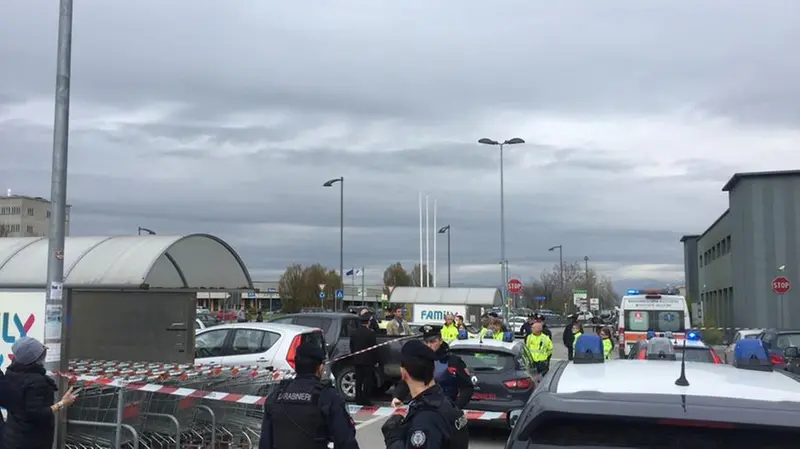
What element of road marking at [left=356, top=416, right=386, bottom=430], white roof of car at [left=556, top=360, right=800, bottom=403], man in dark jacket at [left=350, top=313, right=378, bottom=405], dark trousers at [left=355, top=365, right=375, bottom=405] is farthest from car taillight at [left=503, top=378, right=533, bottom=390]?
white roof of car at [left=556, top=360, right=800, bottom=403]

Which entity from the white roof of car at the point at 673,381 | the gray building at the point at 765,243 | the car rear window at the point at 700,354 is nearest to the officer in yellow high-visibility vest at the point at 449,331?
the car rear window at the point at 700,354

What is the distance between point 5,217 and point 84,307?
115m

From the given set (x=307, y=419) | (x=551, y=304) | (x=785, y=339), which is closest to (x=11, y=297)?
(x=307, y=419)

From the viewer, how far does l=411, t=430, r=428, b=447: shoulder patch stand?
13.3 ft

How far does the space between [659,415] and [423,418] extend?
155 centimetres

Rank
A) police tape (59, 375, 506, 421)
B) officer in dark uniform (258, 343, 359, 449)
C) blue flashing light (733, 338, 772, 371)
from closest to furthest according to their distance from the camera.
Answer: blue flashing light (733, 338, 772, 371), officer in dark uniform (258, 343, 359, 449), police tape (59, 375, 506, 421)

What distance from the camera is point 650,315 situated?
84.8 ft

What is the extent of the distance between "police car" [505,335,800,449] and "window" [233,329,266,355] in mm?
11205

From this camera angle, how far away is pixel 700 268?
6512 cm

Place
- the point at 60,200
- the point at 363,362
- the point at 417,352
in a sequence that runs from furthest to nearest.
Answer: the point at 363,362, the point at 60,200, the point at 417,352

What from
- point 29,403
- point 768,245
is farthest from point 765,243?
point 29,403

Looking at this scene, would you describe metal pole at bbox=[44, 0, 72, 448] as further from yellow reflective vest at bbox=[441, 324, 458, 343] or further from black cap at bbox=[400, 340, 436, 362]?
yellow reflective vest at bbox=[441, 324, 458, 343]

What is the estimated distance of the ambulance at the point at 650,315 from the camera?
2555cm

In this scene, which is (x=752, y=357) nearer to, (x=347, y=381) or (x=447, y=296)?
(x=347, y=381)
